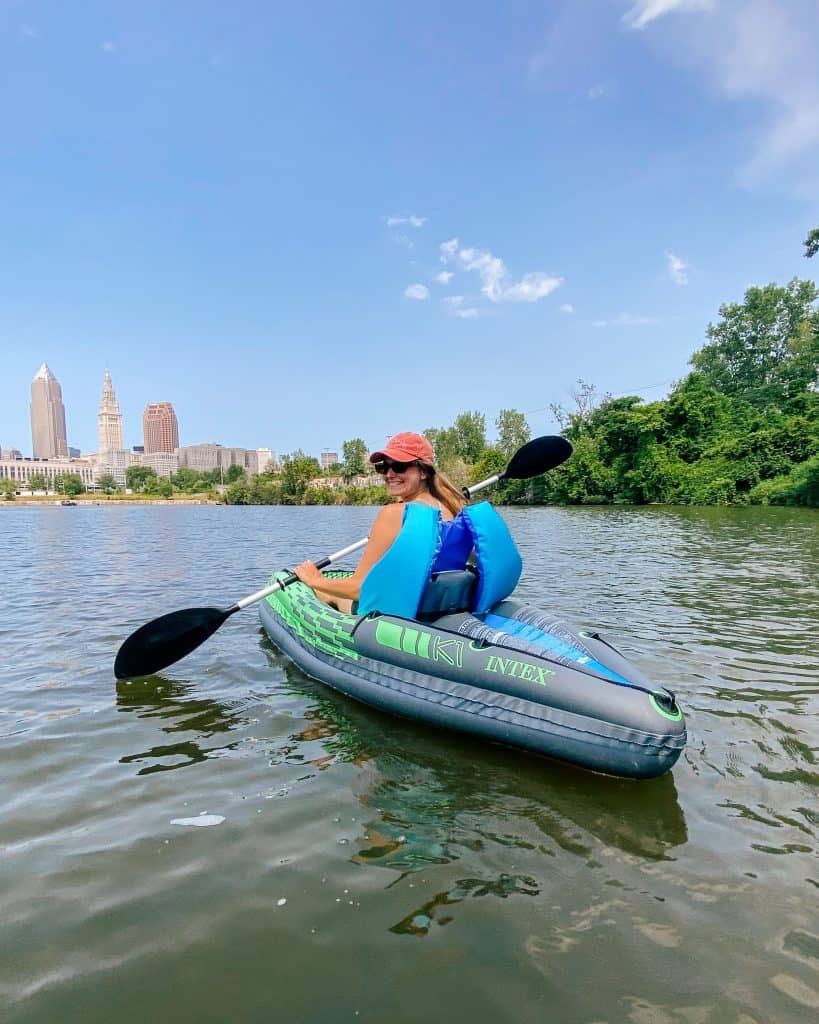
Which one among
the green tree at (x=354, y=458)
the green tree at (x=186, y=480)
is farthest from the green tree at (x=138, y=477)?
the green tree at (x=354, y=458)

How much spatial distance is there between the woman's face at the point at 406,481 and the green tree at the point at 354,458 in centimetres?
7280

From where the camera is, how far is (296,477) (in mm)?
74125

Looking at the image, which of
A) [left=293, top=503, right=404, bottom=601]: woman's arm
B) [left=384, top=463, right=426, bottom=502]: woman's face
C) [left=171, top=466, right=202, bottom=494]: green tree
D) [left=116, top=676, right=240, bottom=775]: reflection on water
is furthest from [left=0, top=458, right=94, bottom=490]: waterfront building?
[left=384, top=463, right=426, bottom=502]: woman's face

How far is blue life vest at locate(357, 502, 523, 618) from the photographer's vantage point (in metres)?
3.76

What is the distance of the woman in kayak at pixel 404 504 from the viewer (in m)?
3.95

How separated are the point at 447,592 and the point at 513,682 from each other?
0.88 metres

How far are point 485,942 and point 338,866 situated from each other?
67cm

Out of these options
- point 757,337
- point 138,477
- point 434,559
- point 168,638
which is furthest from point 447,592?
point 138,477

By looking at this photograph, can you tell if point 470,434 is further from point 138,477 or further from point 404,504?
point 138,477

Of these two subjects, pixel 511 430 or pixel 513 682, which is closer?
pixel 513 682

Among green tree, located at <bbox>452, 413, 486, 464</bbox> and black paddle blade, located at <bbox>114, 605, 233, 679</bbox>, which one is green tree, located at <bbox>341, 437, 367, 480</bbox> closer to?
green tree, located at <bbox>452, 413, 486, 464</bbox>

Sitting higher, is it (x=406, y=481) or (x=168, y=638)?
(x=406, y=481)

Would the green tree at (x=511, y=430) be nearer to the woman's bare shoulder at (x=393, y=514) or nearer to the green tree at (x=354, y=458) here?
the green tree at (x=354, y=458)

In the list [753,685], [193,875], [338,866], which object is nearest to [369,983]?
[338,866]
